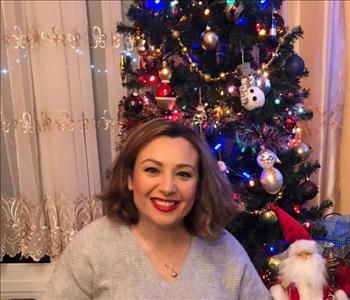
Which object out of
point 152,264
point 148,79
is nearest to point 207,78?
point 148,79

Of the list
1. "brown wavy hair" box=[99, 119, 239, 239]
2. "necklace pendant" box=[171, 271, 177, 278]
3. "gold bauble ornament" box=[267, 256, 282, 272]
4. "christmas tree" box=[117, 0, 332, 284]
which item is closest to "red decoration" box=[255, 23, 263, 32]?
"christmas tree" box=[117, 0, 332, 284]

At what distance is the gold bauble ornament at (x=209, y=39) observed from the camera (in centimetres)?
158

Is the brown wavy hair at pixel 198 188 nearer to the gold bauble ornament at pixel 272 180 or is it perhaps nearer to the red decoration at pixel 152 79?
the gold bauble ornament at pixel 272 180

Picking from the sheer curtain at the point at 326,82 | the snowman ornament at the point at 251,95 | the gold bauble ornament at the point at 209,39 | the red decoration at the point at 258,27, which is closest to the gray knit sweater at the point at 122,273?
the snowman ornament at the point at 251,95

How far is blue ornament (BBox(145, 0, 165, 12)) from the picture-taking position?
5.59 feet

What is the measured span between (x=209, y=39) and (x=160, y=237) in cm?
70

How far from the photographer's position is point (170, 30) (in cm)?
167

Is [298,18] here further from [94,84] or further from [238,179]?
[94,84]

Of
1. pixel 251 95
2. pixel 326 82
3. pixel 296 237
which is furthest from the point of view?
pixel 326 82

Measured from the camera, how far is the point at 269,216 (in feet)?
5.53

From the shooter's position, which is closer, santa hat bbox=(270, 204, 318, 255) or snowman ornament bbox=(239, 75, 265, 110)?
santa hat bbox=(270, 204, 318, 255)

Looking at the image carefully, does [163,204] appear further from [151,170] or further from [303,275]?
[303,275]

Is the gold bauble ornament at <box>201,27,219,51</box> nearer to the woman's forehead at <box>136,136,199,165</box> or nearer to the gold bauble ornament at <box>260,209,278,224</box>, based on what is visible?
the woman's forehead at <box>136,136,199,165</box>

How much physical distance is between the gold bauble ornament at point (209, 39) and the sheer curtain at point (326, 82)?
1.90ft
